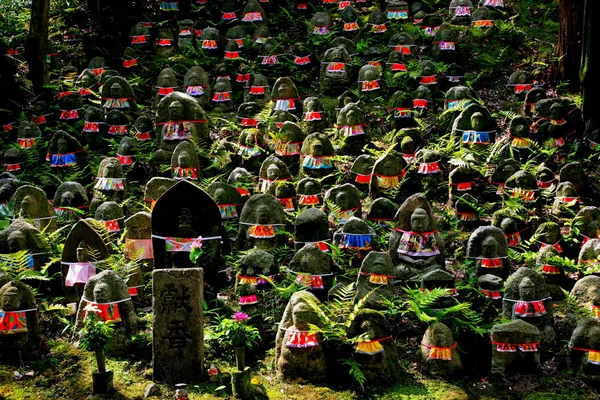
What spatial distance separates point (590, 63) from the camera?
48.7 feet

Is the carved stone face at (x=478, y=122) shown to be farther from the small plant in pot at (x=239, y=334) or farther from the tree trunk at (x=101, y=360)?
the tree trunk at (x=101, y=360)

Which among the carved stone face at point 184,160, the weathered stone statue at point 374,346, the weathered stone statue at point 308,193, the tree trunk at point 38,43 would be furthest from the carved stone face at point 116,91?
the weathered stone statue at point 374,346

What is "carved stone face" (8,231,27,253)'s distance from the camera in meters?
11.4

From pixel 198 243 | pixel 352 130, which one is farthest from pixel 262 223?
pixel 352 130

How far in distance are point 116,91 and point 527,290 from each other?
9824mm

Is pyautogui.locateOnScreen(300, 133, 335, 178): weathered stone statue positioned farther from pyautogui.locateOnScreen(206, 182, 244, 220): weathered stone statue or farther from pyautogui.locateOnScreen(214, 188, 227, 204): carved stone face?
pyautogui.locateOnScreen(214, 188, 227, 204): carved stone face

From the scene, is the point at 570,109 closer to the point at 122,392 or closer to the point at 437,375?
the point at 437,375

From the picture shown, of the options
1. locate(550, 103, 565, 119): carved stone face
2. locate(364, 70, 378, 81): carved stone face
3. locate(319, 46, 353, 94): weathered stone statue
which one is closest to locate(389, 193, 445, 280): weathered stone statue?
locate(550, 103, 565, 119): carved stone face

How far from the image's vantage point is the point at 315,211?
11.7 meters

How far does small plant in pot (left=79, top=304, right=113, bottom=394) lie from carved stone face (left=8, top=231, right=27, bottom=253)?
2.34 m

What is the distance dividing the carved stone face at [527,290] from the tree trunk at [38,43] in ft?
38.7

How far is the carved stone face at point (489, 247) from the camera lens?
36.6ft

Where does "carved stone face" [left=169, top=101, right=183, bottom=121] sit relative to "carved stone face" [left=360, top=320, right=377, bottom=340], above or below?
above

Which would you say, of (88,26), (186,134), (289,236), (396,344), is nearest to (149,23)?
(88,26)
